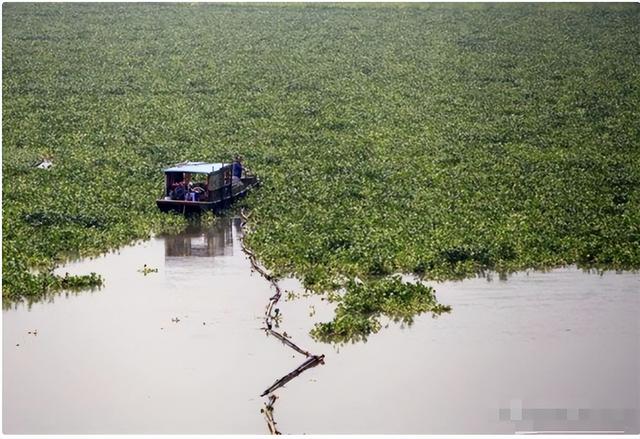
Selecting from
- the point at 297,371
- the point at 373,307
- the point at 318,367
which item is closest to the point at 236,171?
the point at 373,307

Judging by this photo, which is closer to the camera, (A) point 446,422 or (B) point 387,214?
(A) point 446,422

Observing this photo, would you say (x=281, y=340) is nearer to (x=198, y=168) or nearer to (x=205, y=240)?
(x=205, y=240)

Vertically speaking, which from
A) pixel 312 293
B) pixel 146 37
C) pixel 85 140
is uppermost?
pixel 146 37

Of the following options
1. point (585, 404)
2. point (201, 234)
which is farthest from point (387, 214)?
point (585, 404)

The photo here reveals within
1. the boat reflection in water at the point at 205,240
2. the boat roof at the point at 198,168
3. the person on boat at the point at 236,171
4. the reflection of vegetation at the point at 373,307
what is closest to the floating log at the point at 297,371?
the reflection of vegetation at the point at 373,307

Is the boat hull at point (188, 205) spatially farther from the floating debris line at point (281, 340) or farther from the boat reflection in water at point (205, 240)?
the floating debris line at point (281, 340)

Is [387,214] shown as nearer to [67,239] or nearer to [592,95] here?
[67,239]
